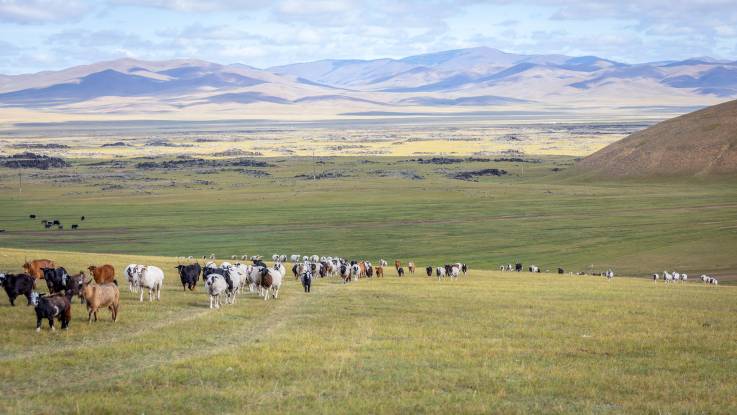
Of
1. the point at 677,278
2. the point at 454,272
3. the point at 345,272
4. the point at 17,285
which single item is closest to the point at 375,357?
the point at 17,285

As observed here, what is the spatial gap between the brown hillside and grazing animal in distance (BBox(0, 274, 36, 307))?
102064 mm

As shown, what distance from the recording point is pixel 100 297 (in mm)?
22500

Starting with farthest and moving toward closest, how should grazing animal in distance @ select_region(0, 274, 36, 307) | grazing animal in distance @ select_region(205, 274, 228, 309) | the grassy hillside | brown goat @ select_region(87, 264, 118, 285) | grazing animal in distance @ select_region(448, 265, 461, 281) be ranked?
grazing animal in distance @ select_region(448, 265, 461, 281) → brown goat @ select_region(87, 264, 118, 285) → grazing animal in distance @ select_region(205, 274, 228, 309) → grazing animal in distance @ select_region(0, 274, 36, 307) → the grassy hillside

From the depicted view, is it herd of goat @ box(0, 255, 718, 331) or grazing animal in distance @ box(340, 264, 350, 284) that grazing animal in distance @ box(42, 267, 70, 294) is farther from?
grazing animal in distance @ box(340, 264, 350, 284)

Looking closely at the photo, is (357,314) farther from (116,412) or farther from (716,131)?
(716,131)

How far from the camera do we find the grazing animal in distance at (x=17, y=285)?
24.9 metres

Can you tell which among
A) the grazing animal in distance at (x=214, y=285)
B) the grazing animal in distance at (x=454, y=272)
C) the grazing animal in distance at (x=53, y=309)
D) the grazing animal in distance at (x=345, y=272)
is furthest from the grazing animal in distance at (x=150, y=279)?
the grazing animal in distance at (x=454, y=272)

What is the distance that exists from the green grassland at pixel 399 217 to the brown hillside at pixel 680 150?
483 centimetres

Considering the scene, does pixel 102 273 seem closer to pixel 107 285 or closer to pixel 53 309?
pixel 107 285

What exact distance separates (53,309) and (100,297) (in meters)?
1.60

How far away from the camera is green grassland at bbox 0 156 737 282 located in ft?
192

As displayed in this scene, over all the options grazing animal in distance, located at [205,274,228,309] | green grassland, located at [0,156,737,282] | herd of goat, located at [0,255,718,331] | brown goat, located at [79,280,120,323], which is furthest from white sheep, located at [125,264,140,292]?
green grassland, located at [0,156,737,282]

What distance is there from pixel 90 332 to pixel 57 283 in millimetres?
5606

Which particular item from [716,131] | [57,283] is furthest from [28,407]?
[716,131]
